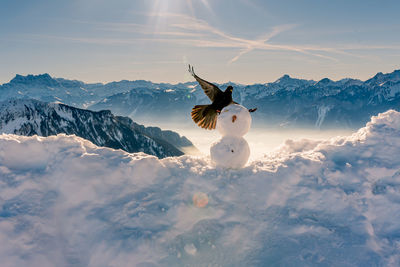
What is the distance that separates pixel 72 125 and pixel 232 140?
Answer: 159778mm

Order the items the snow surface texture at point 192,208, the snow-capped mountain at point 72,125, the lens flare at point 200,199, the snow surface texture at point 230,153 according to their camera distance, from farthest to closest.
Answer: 1. the snow-capped mountain at point 72,125
2. the snow surface texture at point 230,153
3. the lens flare at point 200,199
4. the snow surface texture at point 192,208

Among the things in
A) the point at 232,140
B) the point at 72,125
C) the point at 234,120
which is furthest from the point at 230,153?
the point at 72,125

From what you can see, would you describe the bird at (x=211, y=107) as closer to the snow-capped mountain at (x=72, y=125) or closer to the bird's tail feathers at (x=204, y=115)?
the bird's tail feathers at (x=204, y=115)

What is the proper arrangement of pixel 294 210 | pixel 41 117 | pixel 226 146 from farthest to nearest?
pixel 41 117
pixel 226 146
pixel 294 210

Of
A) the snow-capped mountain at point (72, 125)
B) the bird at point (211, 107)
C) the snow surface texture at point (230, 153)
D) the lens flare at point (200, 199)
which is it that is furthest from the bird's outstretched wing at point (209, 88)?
the snow-capped mountain at point (72, 125)

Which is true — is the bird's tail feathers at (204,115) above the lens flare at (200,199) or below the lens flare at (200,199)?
above

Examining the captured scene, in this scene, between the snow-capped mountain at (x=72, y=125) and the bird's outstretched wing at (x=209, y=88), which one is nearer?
the bird's outstretched wing at (x=209, y=88)

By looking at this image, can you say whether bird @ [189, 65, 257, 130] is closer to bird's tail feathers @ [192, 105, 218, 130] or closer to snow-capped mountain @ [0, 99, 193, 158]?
bird's tail feathers @ [192, 105, 218, 130]

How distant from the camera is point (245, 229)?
590 cm

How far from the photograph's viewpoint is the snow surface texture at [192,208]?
5.36 m

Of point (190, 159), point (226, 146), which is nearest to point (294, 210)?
point (226, 146)

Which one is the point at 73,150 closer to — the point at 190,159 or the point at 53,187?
the point at 53,187

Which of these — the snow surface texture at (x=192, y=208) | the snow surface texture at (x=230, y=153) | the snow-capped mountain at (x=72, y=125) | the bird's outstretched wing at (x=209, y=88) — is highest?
the bird's outstretched wing at (x=209, y=88)

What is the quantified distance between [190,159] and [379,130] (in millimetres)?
5528
